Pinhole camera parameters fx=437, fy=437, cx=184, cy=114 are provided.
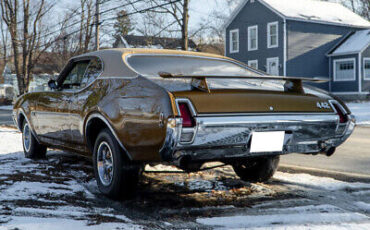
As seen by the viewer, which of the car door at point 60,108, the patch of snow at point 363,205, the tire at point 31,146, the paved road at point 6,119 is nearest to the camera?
the patch of snow at point 363,205

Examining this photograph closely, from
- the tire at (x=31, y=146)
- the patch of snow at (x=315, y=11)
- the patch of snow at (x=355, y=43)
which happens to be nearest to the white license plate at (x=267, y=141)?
the tire at (x=31, y=146)

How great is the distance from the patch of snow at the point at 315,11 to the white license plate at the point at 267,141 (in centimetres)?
2612

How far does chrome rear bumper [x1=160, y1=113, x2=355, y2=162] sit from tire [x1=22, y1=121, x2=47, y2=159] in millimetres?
3567

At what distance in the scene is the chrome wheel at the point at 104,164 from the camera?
4207 mm

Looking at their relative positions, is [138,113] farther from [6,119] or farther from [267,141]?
[6,119]

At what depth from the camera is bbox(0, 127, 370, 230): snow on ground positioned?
3.29m

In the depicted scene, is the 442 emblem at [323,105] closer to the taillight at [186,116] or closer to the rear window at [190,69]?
the rear window at [190,69]

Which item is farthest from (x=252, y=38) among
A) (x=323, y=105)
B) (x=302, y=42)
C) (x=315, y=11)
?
(x=323, y=105)

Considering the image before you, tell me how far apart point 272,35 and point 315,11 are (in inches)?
189

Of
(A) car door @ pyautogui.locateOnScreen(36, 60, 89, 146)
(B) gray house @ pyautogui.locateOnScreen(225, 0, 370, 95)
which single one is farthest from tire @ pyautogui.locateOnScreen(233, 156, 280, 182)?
(B) gray house @ pyautogui.locateOnScreen(225, 0, 370, 95)

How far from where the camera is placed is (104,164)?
14.0ft

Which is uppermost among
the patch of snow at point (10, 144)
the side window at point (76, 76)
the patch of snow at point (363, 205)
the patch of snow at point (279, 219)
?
the side window at point (76, 76)

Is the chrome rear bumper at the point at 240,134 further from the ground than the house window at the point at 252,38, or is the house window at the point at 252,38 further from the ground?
the house window at the point at 252,38

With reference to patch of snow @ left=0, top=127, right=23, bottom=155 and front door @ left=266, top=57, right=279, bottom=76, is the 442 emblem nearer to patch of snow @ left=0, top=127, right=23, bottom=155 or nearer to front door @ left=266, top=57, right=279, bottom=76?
patch of snow @ left=0, top=127, right=23, bottom=155
